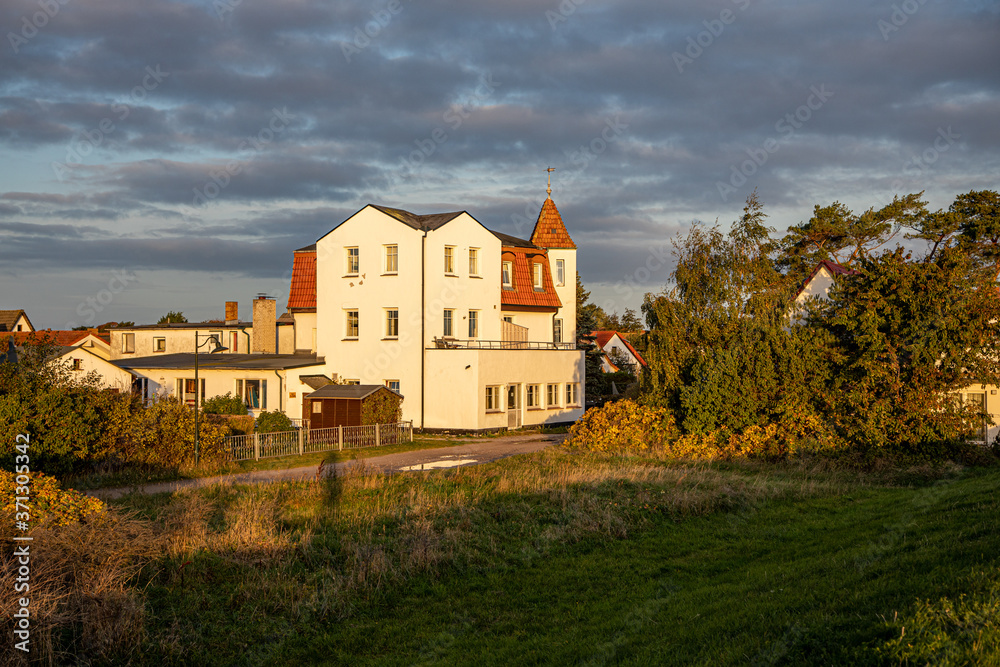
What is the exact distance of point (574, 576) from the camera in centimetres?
1052

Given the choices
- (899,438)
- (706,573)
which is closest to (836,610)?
(706,573)

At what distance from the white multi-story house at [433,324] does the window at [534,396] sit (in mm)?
48

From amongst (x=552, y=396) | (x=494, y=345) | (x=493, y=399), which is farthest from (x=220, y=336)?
(x=552, y=396)

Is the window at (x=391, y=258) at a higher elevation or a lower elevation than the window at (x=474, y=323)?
higher

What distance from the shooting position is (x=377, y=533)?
39.5 feet

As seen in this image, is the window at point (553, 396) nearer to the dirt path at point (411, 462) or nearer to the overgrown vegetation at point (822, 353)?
the dirt path at point (411, 462)

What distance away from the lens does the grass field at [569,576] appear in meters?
6.65

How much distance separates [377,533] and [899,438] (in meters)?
15.7

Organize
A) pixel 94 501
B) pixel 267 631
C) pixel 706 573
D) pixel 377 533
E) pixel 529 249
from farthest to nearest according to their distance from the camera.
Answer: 1. pixel 529 249
2. pixel 377 533
3. pixel 706 573
4. pixel 94 501
5. pixel 267 631

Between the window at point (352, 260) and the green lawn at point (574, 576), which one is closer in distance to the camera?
the green lawn at point (574, 576)

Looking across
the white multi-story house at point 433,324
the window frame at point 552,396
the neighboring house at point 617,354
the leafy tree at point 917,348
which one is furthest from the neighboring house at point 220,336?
the neighboring house at point 617,354

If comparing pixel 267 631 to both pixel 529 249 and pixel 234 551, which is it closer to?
pixel 234 551

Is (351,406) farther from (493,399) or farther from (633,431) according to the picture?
(633,431)

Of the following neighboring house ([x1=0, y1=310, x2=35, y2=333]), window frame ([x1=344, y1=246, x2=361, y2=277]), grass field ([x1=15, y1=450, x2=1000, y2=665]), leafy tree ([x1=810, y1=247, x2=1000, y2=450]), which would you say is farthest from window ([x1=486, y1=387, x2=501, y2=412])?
neighboring house ([x1=0, y1=310, x2=35, y2=333])
